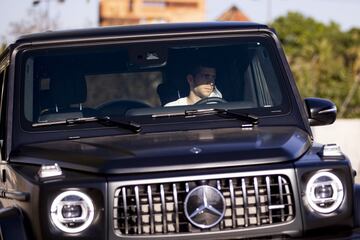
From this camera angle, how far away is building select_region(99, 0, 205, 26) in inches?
2131

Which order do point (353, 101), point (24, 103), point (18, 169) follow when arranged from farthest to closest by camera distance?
point (353, 101)
point (24, 103)
point (18, 169)

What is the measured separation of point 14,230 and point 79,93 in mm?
1412

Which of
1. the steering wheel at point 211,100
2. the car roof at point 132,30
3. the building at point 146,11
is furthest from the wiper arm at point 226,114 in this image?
the building at point 146,11

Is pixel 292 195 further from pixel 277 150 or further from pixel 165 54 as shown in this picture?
pixel 165 54

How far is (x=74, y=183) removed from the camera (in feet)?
17.6

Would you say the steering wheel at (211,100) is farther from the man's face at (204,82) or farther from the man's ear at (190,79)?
the man's ear at (190,79)

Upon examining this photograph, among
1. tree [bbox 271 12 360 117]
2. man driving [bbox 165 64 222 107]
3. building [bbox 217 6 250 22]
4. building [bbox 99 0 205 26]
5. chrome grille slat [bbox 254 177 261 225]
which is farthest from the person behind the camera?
building [bbox 217 6 250 22]

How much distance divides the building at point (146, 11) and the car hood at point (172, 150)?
42.4 m

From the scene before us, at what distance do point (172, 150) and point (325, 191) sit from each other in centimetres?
82

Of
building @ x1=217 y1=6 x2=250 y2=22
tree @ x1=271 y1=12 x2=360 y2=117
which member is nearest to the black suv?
tree @ x1=271 y1=12 x2=360 y2=117

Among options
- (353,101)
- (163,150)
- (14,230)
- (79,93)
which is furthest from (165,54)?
(353,101)

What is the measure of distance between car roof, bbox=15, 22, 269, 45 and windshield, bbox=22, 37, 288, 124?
9 cm

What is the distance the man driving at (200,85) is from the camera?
6.61 metres

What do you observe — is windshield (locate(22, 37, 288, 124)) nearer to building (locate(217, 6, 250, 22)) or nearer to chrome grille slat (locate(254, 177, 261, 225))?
chrome grille slat (locate(254, 177, 261, 225))
